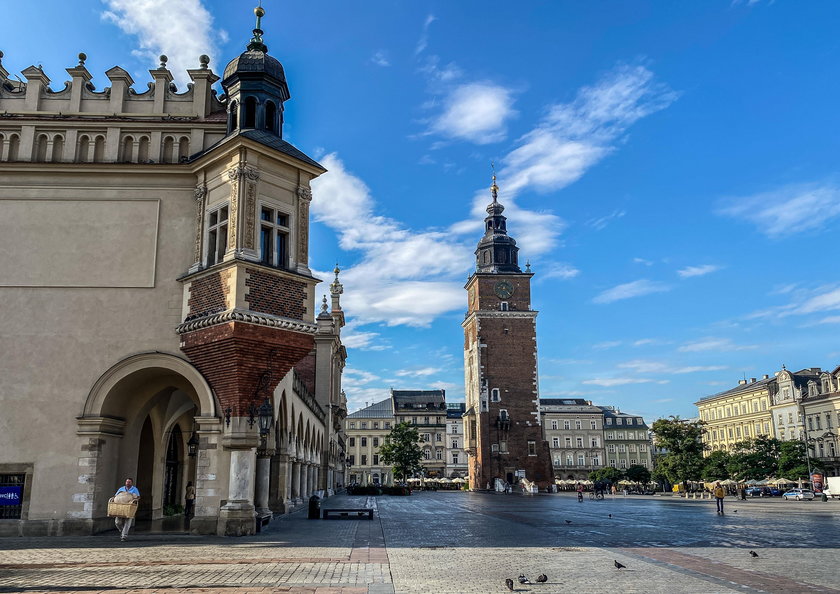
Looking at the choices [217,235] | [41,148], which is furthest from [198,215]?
[41,148]

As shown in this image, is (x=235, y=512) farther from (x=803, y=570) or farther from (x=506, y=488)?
(x=506, y=488)

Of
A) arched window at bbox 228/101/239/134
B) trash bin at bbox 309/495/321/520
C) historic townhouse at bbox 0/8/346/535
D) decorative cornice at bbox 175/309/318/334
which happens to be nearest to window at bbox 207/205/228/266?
historic townhouse at bbox 0/8/346/535

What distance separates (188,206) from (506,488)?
212 ft

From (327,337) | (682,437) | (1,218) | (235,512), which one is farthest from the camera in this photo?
(682,437)

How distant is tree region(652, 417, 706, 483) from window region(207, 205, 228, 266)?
59134 millimetres

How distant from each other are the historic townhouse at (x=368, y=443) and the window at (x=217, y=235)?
10458cm

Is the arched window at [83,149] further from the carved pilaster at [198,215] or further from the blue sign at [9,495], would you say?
the blue sign at [9,495]

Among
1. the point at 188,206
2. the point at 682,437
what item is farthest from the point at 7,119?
the point at 682,437

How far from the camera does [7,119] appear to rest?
2086cm

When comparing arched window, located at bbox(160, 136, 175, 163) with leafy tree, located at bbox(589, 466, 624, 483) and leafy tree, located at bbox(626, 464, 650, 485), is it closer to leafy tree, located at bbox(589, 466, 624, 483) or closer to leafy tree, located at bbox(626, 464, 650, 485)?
leafy tree, located at bbox(626, 464, 650, 485)

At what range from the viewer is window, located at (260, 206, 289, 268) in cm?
1950

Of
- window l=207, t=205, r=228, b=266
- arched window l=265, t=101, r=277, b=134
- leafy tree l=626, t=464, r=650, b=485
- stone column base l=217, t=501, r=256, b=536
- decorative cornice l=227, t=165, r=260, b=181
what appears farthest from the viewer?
leafy tree l=626, t=464, r=650, b=485

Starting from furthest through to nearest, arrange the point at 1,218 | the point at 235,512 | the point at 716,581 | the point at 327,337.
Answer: the point at 327,337 → the point at 1,218 → the point at 235,512 → the point at 716,581

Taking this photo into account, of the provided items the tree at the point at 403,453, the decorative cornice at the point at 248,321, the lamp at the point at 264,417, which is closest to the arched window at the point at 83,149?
the decorative cornice at the point at 248,321
